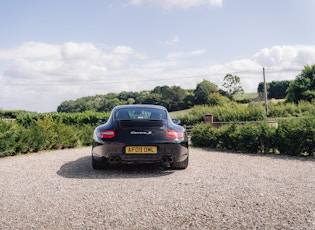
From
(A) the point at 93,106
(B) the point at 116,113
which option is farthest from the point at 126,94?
(B) the point at 116,113

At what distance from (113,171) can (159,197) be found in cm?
247

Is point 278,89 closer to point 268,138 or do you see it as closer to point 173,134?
point 268,138

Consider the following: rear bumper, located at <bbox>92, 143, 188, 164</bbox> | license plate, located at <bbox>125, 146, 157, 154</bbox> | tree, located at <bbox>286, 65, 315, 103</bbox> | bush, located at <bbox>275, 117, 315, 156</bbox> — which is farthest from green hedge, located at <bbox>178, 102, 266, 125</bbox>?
tree, located at <bbox>286, 65, 315, 103</bbox>

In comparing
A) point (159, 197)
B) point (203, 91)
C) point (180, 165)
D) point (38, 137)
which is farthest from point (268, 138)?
point (203, 91)

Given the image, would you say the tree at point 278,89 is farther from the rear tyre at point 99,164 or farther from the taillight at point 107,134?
the taillight at point 107,134

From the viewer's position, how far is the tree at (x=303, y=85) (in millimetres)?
50406

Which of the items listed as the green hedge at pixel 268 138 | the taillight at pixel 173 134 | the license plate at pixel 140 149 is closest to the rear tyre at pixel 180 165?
the taillight at pixel 173 134

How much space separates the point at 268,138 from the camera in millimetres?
10531

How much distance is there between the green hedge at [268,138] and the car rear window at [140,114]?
4.45 metres

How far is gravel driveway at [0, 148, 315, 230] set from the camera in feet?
12.8

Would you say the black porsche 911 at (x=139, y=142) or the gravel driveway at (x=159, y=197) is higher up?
the black porsche 911 at (x=139, y=142)

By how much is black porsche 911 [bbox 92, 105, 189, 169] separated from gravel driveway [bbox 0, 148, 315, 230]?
1.17 ft

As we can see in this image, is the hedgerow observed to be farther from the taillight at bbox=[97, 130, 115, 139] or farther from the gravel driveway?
the taillight at bbox=[97, 130, 115, 139]

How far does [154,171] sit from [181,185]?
1564mm
